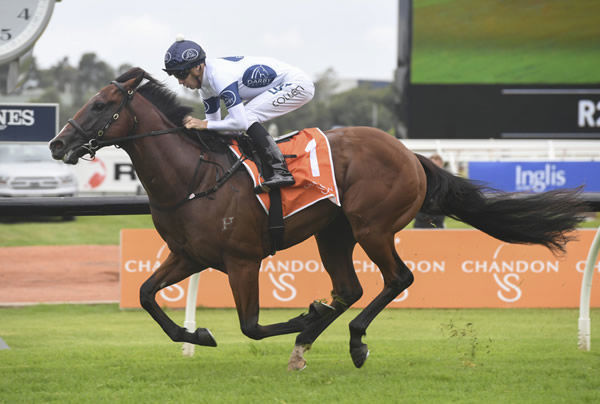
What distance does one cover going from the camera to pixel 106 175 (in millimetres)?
17531

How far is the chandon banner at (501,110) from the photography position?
1294 cm

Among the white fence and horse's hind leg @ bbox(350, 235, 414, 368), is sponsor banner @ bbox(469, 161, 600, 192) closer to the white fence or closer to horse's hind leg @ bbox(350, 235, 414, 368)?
the white fence

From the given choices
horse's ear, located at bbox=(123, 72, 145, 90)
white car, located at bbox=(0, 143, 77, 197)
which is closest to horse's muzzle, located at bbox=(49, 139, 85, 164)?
horse's ear, located at bbox=(123, 72, 145, 90)

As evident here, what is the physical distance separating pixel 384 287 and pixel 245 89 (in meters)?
1.45

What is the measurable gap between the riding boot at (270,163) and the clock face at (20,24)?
296 centimetres

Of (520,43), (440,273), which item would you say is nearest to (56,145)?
(440,273)

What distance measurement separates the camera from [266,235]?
4566 millimetres

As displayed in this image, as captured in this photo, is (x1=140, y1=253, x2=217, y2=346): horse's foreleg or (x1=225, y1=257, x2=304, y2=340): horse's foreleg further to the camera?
(x1=140, y1=253, x2=217, y2=346): horse's foreleg

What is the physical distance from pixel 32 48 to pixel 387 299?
3819mm

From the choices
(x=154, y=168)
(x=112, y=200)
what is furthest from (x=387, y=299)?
(x=112, y=200)

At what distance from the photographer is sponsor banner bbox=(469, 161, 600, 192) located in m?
13.6

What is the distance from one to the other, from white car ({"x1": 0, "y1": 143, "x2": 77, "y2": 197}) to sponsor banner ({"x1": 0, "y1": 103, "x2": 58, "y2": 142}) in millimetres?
8770

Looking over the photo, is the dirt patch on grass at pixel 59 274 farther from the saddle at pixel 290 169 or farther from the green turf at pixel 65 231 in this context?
the saddle at pixel 290 169

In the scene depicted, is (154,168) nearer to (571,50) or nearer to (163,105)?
(163,105)
